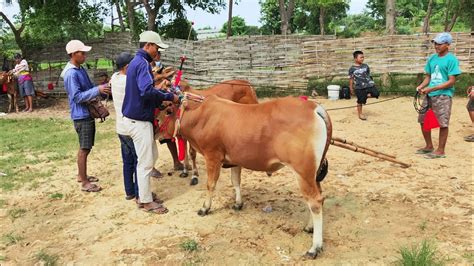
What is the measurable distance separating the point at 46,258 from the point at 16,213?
1527 millimetres

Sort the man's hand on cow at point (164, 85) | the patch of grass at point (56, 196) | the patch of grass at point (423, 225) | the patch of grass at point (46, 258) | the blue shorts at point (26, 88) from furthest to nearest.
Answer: the blue shorts at point (26, 88)
the patch of grass at point (56, 196)
the man's hand on cow at point (164, 85)
the patch of grass at point (423, 225)
the patch of grass at point (46, 258)

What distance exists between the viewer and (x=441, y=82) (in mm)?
6559

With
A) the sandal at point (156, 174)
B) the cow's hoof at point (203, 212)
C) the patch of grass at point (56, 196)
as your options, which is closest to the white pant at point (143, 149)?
the cow's hoof at point (203, 212)

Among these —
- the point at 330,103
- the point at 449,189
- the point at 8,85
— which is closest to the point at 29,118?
the point at 8,85

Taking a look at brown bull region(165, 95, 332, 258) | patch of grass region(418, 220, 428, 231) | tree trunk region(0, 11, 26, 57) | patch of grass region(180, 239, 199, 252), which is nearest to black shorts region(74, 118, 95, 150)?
brown bull region(165, 95, 332, 258)

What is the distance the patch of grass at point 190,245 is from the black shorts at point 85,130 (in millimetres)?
2350

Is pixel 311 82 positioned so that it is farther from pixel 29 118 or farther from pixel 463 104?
pixel 29 118

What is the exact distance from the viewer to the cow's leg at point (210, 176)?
4789 mm

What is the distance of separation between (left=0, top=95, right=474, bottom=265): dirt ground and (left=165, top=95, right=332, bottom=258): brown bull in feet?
1.08

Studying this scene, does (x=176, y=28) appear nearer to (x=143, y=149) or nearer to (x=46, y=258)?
(x=143, y=149)

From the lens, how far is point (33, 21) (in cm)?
1293

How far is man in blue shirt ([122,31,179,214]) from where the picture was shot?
459 centimetres

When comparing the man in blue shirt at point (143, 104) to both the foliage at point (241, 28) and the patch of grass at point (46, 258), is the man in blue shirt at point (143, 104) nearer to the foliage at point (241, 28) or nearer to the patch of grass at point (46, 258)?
the patch of grass at point (46, 258)

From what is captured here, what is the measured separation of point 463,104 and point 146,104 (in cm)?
917
